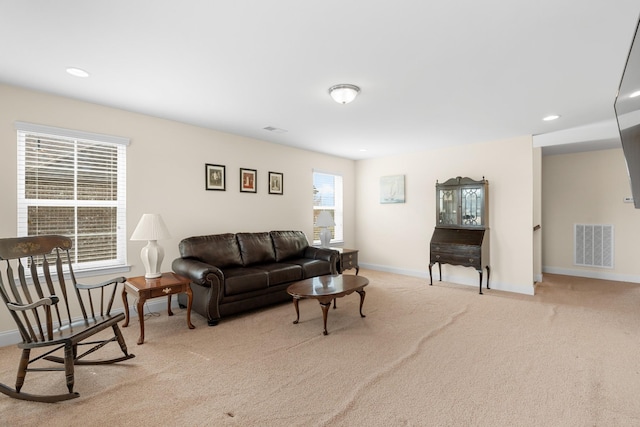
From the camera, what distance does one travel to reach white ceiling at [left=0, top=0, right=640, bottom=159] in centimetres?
180

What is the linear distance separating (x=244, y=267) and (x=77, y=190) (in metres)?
2.00

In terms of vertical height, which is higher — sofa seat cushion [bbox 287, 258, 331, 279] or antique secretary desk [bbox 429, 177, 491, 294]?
antique secretary desk [bbox 429, 177, 491, 294]

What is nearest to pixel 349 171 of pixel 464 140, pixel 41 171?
pixel 464 140

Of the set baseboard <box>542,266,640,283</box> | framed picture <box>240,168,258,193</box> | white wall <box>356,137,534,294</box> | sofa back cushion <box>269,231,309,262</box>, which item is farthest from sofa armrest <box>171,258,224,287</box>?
baseboard <box>542,266,640,283</box>

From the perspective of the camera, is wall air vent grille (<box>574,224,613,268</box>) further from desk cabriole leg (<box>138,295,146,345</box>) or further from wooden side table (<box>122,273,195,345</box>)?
desk cabriole leg (<box>138,295,146,345</box>)


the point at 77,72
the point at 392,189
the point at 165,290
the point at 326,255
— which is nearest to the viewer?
the point at 77,72

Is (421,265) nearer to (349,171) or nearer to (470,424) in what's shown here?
(349,171)

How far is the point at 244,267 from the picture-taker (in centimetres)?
409

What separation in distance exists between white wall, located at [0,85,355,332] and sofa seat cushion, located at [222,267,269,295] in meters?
0.95

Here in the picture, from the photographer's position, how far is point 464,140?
4.88 meters

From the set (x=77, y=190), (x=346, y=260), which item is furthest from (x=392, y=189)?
(x=77, y=190)

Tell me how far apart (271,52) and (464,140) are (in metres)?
3.70

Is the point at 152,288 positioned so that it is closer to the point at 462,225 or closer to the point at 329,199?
the point at 329,199

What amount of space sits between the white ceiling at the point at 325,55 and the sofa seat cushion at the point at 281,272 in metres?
1.88
